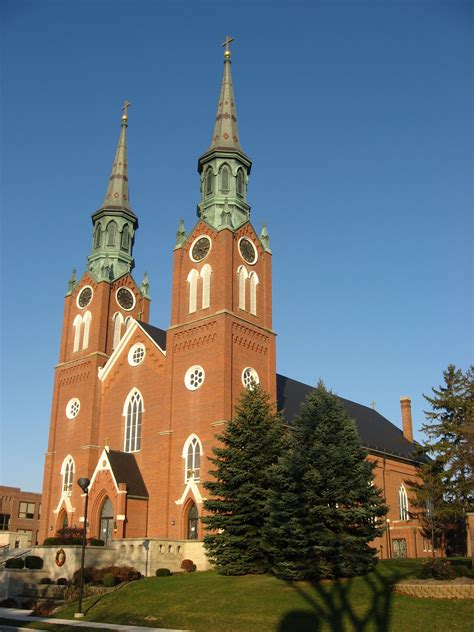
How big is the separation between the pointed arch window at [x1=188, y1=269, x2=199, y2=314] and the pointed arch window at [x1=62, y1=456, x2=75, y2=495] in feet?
42.1

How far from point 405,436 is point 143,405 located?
94.0 ft

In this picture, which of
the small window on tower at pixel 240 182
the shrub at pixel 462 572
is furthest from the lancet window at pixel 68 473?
the shrub at pixel 462 572

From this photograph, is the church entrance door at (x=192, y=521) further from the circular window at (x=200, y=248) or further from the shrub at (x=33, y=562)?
the circular window at (x=200, y=248)

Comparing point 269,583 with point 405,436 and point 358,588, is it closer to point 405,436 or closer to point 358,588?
point 358,588

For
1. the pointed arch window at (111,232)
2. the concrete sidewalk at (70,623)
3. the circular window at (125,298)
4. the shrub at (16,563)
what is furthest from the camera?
the pointed arch window at (111,232)

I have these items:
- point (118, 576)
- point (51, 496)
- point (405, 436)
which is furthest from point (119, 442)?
point (405, 436)

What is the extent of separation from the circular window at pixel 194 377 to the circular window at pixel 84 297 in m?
12.2

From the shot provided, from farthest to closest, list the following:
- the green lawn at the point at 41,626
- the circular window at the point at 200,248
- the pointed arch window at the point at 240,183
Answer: the pointed arch window at the point at 240,183, the circular window at the point at 200,248, the green lawn at the point at 41,626

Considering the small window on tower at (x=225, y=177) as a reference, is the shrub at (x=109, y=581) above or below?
below

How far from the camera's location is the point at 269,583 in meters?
24.8

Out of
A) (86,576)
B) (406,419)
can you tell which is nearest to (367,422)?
(406,419)

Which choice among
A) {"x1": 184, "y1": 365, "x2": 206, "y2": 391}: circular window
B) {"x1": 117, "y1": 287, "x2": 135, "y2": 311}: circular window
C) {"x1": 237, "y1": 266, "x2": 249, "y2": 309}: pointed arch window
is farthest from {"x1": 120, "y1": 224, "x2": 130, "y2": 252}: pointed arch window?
{"x1": 184, "y1": 365, "x2": 206, "y2": 391}: circular window

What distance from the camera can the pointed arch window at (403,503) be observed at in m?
51.1

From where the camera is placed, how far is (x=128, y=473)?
38.2 metres
